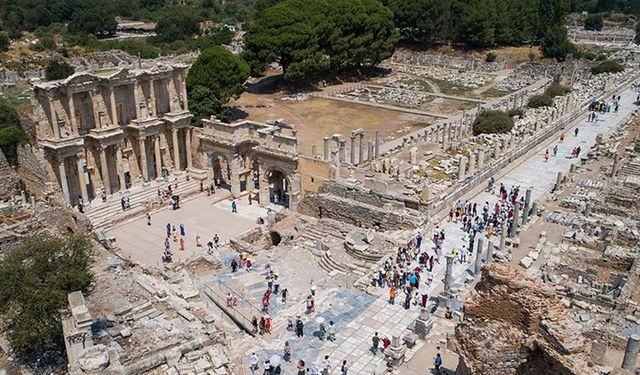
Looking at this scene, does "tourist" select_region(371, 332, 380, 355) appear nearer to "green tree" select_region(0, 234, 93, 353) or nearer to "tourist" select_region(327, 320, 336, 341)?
"tourist" select_region(327, 320, 336, 341)

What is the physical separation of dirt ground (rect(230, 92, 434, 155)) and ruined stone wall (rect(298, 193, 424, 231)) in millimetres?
12856

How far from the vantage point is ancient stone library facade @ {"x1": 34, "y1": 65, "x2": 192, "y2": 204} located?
32625 mm

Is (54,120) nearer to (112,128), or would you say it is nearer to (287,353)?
(112,128)

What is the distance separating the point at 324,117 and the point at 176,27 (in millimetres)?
50115

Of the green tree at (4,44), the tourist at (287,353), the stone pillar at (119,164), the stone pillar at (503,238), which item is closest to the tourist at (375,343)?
the tourist at (287,353)

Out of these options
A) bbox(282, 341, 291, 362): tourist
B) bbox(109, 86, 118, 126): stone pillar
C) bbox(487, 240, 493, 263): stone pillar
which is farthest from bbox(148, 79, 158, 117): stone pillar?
bbox(487, 240, 493, 263): stone pillar

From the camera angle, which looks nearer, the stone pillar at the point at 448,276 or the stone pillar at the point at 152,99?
the stone pillar at the point at 448,276

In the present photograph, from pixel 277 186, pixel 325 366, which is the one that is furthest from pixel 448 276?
pixel 277 186

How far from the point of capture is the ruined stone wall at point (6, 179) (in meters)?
33.0

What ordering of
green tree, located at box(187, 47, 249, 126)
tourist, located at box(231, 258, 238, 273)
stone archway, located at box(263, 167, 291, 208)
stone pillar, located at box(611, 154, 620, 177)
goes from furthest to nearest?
green tree, located at box(187, 47, 249, 126) → stone archway, located at box(263, 167, 291, 208) → stone pillar, located at box(611, 154, 620, 177) → tourist, located at box(231, 258, 238, 273)

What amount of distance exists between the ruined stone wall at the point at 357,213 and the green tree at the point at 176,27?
228 ft

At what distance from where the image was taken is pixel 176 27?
96.1m

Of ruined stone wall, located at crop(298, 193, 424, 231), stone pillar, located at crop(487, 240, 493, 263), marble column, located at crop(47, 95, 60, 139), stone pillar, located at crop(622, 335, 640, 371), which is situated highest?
marble column, located at crop(47, 95, 60, 139)

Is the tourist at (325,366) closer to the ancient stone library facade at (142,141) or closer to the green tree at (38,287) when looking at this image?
the green tree at (38,287)
